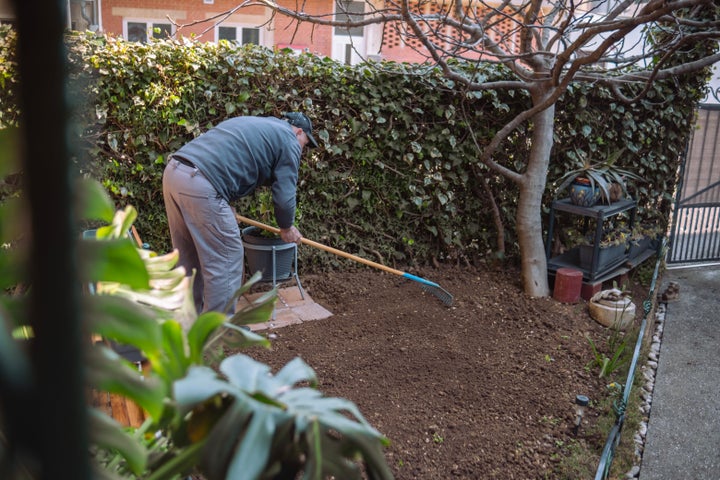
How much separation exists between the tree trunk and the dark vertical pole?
538 centimetres

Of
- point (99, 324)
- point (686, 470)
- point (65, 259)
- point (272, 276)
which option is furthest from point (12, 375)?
point (272, 276)

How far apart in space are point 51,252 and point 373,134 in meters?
5.34

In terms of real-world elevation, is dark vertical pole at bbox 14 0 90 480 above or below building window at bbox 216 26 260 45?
below

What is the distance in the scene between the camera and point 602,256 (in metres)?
5.54

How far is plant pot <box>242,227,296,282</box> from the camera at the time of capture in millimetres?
4812

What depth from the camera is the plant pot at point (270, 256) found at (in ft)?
15.8

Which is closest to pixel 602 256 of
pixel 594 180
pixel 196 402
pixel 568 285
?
pixel 568 285

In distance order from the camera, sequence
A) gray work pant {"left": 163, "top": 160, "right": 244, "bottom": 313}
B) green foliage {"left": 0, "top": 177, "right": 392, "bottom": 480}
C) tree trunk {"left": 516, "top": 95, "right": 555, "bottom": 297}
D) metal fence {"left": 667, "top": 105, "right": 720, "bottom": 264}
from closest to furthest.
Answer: green foliage {"left": 0, "top": 177, "right": 392, "bottom": 480}, gray work pant {"left": 163, "top": 160, "right": 244, "bottom": 313}, tree trunk {"left": 516, "top": 95, "right": 555, "bottom": 297}, metal fence {"left": 667, "top": 105, "right": 720, "bottom": 264}

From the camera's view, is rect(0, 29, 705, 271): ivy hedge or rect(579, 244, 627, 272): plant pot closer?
rect(0, 29, 705, 271): ivy hedge

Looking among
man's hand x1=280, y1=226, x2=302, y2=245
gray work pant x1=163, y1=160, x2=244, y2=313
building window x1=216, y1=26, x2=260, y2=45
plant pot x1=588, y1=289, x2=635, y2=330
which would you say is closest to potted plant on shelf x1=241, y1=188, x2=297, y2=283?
man's hand x1=280, y1=226, x2=302, y2=245

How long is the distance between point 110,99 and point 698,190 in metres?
6.10

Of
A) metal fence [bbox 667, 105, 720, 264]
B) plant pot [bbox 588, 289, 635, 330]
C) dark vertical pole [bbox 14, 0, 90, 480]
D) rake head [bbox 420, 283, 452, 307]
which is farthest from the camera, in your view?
metal fence [bbox 667, 105, 720, 264]

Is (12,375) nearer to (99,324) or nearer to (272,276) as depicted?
(99,324)

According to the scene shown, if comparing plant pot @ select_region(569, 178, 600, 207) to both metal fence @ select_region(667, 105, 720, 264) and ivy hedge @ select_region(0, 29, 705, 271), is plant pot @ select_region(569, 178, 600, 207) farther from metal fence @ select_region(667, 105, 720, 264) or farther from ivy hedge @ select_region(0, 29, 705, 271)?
metal fence @ select_region(667, 105, 720, 264)
